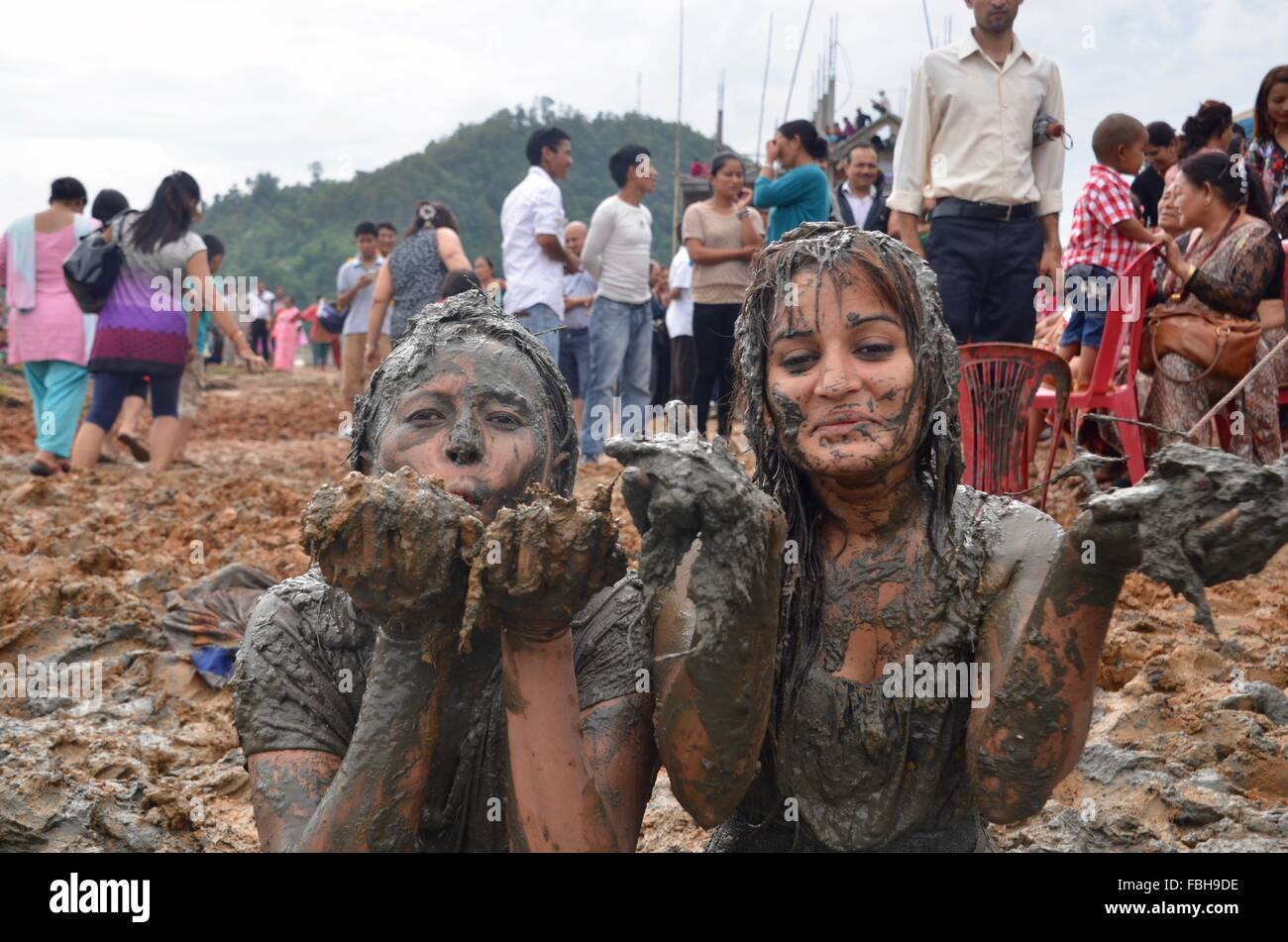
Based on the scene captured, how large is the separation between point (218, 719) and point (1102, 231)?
490 centimetres

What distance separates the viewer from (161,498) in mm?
7684

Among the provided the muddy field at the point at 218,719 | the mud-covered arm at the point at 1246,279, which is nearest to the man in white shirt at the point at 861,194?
the muddy field at the point at 218,719

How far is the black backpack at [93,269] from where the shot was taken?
25.2 ft

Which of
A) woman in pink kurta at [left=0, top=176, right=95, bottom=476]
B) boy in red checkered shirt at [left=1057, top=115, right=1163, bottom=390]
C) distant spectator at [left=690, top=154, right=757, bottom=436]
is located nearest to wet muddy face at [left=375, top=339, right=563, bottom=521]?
boy in red checkered shirt at [left=1057, top=115, right=1163, bottom=390]

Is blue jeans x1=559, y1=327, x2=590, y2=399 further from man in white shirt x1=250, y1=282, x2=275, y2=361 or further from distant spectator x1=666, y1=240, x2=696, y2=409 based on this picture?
man in white shirt x1=250, y1=282, x2=275, y2=361

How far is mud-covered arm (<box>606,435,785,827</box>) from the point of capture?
1.87m

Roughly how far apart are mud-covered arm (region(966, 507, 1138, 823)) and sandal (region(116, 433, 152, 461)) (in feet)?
26.9

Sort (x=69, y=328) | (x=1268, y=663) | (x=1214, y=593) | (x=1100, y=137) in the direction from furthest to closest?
1. (x=69, y=328)
2. (x=1100, y=137)
3. (x=1214, y=593)
4. (x=1268, y=663)

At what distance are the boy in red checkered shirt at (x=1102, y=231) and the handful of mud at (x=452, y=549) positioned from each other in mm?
4897

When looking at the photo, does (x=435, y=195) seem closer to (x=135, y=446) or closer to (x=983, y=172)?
(x=135, y=446)

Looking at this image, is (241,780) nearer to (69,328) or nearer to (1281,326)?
(1281,326)

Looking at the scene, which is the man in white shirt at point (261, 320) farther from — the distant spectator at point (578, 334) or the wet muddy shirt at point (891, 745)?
the wet muddy shirt at point (891, 745)

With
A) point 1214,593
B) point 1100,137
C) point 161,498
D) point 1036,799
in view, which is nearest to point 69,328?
point 161,498
